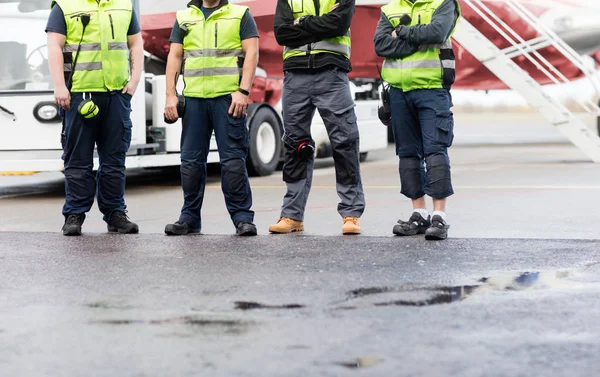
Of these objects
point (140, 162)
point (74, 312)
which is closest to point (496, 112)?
point (140, 162)

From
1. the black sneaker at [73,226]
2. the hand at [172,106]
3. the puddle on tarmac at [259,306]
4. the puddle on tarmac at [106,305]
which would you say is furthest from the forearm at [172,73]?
the puddle on tarmac at [259,306]

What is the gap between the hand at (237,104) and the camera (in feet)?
25.5

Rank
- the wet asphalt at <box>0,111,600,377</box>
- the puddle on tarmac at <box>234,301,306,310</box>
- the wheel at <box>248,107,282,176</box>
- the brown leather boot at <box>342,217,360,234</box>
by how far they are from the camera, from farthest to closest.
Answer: the wheel at <box>248,107,282,176</box>
the brown leather boot at <box>342,217,360,234</box>
the puddle on tarmac at <box>234,301,306,310</box>
the wet asphalt at <box>0,111,600,377</box>

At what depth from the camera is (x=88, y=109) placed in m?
7.88

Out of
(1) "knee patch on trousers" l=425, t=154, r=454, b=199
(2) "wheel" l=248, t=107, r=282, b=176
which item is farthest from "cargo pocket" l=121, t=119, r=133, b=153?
(2) "wheel" l=248, t=107, r=282, b=176

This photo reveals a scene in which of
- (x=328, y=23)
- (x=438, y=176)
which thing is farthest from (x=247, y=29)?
(x=438, y=176)

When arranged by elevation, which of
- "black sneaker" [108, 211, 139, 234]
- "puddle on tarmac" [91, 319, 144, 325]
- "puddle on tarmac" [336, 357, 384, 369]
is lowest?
"black sneaker" [108, 211, 139, 234]

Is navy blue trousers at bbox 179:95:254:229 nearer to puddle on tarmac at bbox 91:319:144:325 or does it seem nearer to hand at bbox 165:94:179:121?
hand at bbox 165:94:179:121

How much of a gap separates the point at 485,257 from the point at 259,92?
334 inches

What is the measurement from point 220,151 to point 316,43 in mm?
1015

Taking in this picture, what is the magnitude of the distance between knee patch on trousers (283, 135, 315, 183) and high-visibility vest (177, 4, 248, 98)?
0.53 meters

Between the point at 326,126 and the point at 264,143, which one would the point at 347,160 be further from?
the point at 264,143

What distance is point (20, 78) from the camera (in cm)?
1153

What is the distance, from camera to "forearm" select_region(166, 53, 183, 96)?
793 centimetres
